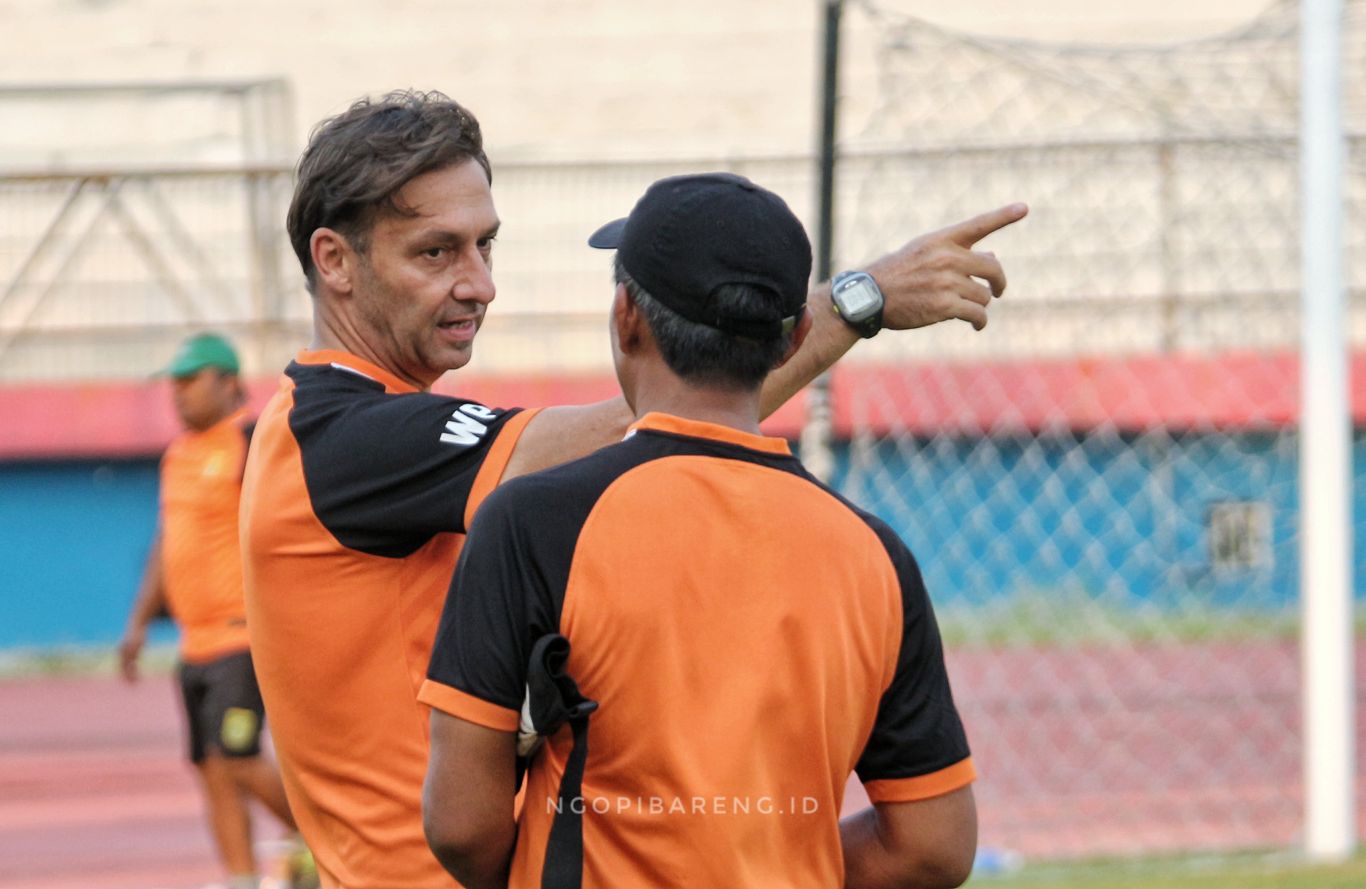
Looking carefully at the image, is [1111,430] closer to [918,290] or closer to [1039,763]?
[1039,763]

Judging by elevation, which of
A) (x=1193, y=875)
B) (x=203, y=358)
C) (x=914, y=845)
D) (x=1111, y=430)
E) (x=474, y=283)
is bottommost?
(x=1111, y=430)

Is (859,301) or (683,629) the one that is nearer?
(683,629)

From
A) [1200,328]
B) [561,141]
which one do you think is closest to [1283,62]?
[1200,328]

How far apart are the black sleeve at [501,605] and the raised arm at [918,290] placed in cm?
50

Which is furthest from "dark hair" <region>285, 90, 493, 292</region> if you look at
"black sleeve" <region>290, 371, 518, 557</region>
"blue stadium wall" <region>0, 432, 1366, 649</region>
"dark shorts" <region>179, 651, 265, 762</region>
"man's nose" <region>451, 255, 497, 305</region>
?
"blue stadium wall" <region>0, 432, 1366, 649</region>

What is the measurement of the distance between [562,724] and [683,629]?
17cm

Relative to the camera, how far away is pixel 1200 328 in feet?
45.3

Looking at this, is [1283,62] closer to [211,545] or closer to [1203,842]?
[1203,842]

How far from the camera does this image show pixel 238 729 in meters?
6.65

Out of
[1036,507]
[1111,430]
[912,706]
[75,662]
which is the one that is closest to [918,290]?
[912,706]

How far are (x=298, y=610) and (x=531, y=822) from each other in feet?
1.73

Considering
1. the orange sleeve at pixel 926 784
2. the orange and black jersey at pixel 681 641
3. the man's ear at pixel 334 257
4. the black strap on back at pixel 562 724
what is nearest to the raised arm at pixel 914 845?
the orange sleeve at pixel 926 784

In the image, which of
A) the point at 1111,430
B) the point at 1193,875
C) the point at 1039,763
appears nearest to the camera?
the point at 1193,875

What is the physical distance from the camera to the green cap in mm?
7023
